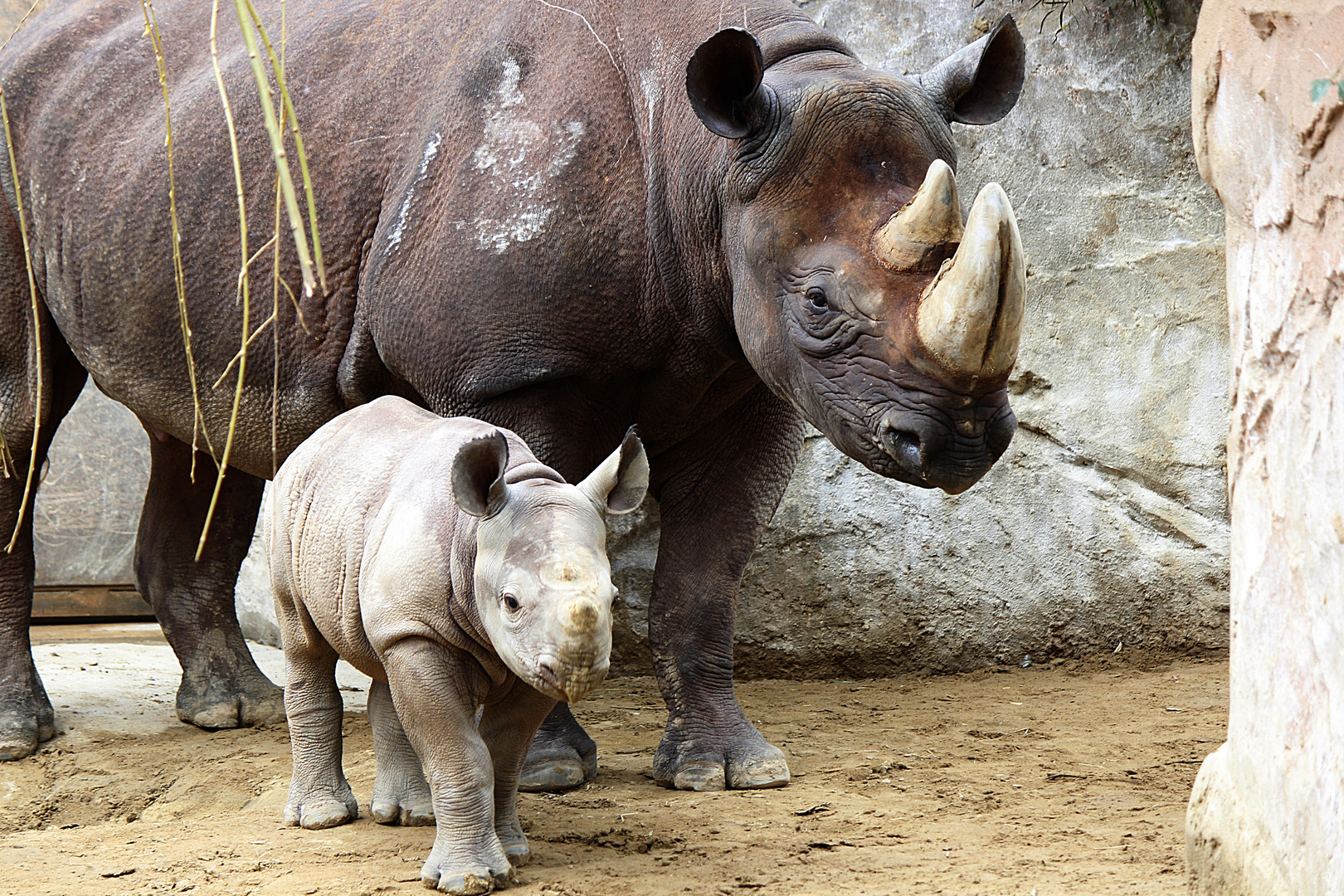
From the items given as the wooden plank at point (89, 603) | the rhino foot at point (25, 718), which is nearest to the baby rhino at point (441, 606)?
the rhino foot at point (25, 718)

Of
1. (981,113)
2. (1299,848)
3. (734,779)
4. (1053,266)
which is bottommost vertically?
(734,779)

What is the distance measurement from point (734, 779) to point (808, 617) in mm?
1802

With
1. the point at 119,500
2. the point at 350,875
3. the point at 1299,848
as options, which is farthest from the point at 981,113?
the point at 119,500

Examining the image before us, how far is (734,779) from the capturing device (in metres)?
4.53

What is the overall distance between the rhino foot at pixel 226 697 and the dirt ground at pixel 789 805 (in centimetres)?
9

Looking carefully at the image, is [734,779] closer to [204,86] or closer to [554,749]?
[554,749]

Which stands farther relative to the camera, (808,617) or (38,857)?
(808,617)

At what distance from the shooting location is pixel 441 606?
3.50 m

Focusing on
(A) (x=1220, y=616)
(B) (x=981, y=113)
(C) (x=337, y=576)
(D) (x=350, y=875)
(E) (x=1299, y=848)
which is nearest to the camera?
(E) (x=1299, y=848)

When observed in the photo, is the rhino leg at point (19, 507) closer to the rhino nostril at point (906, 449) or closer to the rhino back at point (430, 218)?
the rhino back at point (430, 218)

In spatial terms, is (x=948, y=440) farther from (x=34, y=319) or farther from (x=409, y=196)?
(x=34, y=319)

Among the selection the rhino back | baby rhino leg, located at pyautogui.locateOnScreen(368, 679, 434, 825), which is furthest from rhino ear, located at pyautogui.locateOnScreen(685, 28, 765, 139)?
baby rhino leg, located at pyautogui.locateOnScreen(368, 679, 434, 825)

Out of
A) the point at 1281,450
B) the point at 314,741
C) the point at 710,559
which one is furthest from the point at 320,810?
the point at 1281,450

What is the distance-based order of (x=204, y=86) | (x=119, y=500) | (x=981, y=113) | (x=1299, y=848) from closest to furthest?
1. (x=1299, y=848)
2. (x=981, y=113)
3. (x=204, y=86)
4. (x=119, y=500)
